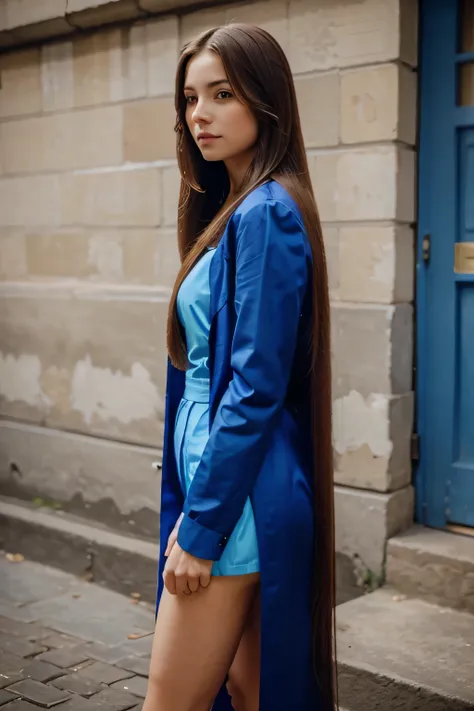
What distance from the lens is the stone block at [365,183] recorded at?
4164 mm

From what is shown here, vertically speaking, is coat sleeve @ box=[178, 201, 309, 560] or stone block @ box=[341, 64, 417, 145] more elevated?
stone block @ box=[341, 64, 417, 145]

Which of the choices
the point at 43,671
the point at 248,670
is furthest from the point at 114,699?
the point at 248,670

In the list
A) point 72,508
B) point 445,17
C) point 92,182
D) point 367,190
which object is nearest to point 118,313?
point 92,182

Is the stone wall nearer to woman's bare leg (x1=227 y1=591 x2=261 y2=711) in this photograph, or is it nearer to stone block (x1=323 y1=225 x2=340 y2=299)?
stone block (x1=323 y1=225 x2=340 y2=299)

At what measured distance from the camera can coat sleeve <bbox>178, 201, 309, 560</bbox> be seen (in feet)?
6.48

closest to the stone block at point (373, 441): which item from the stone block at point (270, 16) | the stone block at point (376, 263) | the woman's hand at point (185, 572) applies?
the stone block at point (376, 263)

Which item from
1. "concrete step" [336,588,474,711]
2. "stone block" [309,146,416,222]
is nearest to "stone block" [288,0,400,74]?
"stone block" [309,146,416,222]

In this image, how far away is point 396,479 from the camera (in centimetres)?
432

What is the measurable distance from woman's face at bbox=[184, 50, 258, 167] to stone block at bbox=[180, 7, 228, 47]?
279cm

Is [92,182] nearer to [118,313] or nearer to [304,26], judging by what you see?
[118,313]

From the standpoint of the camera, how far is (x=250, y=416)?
6.49 ft

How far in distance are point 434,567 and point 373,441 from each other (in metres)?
0.61

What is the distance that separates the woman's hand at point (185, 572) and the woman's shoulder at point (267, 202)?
2.41 ft

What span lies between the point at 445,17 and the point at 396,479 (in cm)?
208
